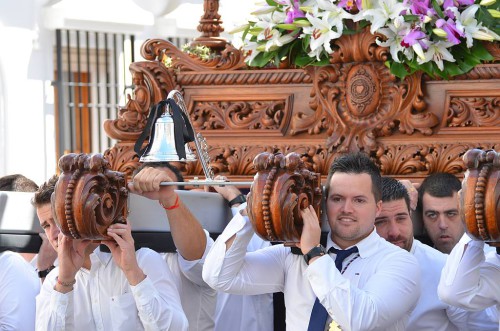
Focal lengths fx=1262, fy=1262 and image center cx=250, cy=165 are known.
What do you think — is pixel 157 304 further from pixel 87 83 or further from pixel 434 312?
pixel 87 83

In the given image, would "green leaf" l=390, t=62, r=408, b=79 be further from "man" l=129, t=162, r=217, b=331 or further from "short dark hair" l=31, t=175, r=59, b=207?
"short dark hair" l=31, t=175, r=59, b=207

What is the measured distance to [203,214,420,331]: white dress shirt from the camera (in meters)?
3.88

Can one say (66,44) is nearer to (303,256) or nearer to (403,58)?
(403,58)

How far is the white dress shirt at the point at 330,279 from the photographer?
12.7 ft

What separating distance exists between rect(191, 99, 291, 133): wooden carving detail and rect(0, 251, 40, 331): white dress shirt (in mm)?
1018

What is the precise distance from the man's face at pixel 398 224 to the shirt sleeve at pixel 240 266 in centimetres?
56

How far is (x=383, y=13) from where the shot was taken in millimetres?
4848

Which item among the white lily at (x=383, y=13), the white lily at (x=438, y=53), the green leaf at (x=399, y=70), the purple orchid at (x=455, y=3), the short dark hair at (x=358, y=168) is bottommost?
the short dark hair at (x=358, y=168)

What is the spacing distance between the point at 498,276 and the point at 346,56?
51.4 inches

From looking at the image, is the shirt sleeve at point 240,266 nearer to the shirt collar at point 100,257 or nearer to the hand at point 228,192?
the shirt collar at point 100,257

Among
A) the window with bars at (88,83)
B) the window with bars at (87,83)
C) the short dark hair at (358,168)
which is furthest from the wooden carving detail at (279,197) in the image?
the window with bars at (88,83)

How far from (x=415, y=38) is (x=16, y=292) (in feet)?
5.91

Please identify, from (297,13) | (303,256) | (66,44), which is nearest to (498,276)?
(303,256)

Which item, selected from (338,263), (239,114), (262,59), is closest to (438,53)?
(262,59)
